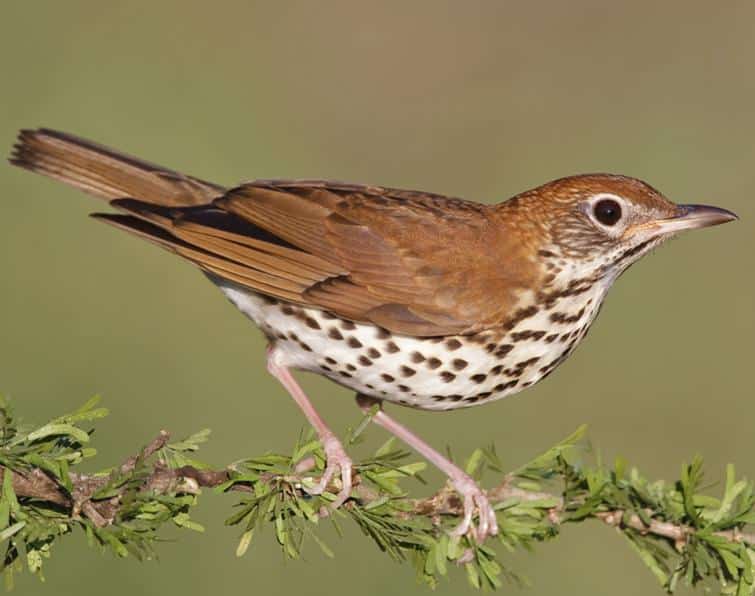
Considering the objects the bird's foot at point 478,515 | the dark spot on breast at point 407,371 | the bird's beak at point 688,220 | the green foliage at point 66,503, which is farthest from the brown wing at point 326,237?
the green foliage at point 66,503

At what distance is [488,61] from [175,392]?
523 centimetres

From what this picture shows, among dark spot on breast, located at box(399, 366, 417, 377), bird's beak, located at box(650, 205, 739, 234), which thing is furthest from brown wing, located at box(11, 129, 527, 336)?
bird's beak, located at box(650, 205, 739, 234)

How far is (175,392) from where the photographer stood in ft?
25.0

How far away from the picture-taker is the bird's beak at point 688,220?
4.89 m

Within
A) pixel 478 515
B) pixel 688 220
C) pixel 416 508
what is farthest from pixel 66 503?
pixel 688 220

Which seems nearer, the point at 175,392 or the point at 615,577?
the point at 615,577

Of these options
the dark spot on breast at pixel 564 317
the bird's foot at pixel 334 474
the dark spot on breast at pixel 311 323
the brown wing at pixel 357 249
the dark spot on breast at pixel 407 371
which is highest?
the brown wing at pixel 357 249

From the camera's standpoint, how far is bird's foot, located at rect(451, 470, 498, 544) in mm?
3742

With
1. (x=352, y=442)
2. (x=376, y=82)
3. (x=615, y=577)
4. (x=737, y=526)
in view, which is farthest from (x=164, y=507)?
(x=376, y=82)

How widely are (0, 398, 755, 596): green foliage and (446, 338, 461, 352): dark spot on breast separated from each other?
0.73m

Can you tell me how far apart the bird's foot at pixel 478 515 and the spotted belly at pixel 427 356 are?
71cm

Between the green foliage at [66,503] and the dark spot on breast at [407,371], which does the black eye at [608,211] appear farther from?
the green foliage at [66,503]

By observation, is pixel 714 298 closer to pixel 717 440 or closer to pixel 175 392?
pixel 717 440

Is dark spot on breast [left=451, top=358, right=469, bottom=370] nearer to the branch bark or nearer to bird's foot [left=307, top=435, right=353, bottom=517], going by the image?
bird's foot [left=307, top=435, right=353, bottom=517]
